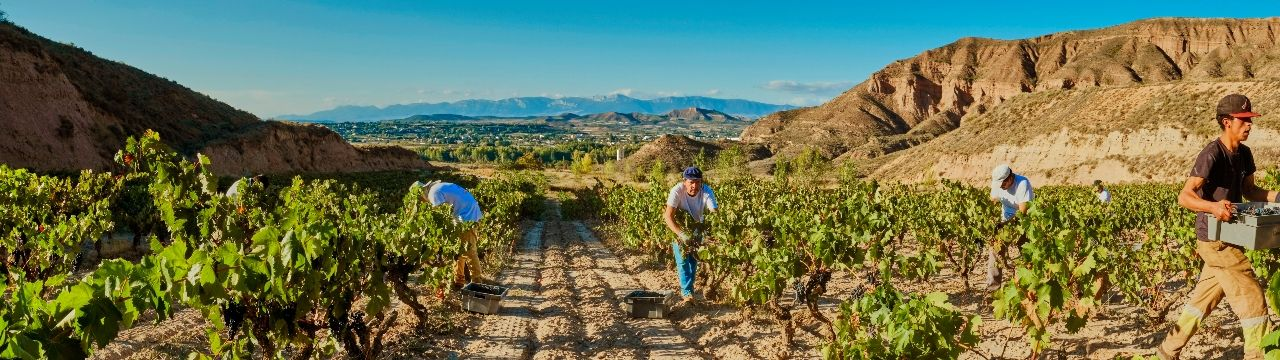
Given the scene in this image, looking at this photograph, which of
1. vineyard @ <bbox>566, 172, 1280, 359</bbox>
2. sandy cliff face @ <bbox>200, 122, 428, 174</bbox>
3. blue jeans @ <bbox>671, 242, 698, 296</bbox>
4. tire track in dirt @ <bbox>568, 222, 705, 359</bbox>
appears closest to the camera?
vineyard @ <bbox>566, 172, 1280, 359</bbox>

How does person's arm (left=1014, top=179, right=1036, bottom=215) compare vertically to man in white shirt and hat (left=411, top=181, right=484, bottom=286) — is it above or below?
above

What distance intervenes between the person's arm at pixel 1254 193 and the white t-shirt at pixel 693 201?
435 centimetres

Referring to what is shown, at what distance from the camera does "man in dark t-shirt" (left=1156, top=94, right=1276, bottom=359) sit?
12.8 feet

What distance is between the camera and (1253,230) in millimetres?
3537

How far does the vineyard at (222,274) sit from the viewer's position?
2594mm

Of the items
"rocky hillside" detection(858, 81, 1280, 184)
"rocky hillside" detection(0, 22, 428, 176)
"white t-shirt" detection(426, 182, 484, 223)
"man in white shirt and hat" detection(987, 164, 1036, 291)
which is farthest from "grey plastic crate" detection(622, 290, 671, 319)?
"rocky hillside" detection(0, 22, 428, 176)

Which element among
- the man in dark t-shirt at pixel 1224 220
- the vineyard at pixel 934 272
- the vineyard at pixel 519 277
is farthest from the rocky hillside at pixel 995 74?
the man in dark t-shirt at pixel 1224 220

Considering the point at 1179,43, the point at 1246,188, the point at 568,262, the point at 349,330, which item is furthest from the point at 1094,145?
the point at 1179,43

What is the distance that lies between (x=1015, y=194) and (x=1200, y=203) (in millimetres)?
3510

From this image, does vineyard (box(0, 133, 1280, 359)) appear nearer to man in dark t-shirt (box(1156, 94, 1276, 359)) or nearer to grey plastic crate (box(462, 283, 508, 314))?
grey plastic crate (box(462, 283, 508, 314))

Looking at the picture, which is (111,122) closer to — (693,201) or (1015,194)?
(693,201)

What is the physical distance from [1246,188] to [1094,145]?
55.0 metres

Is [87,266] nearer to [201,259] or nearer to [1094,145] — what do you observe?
[201,259]

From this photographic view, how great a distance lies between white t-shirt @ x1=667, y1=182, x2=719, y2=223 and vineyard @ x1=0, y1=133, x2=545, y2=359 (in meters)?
2.53
